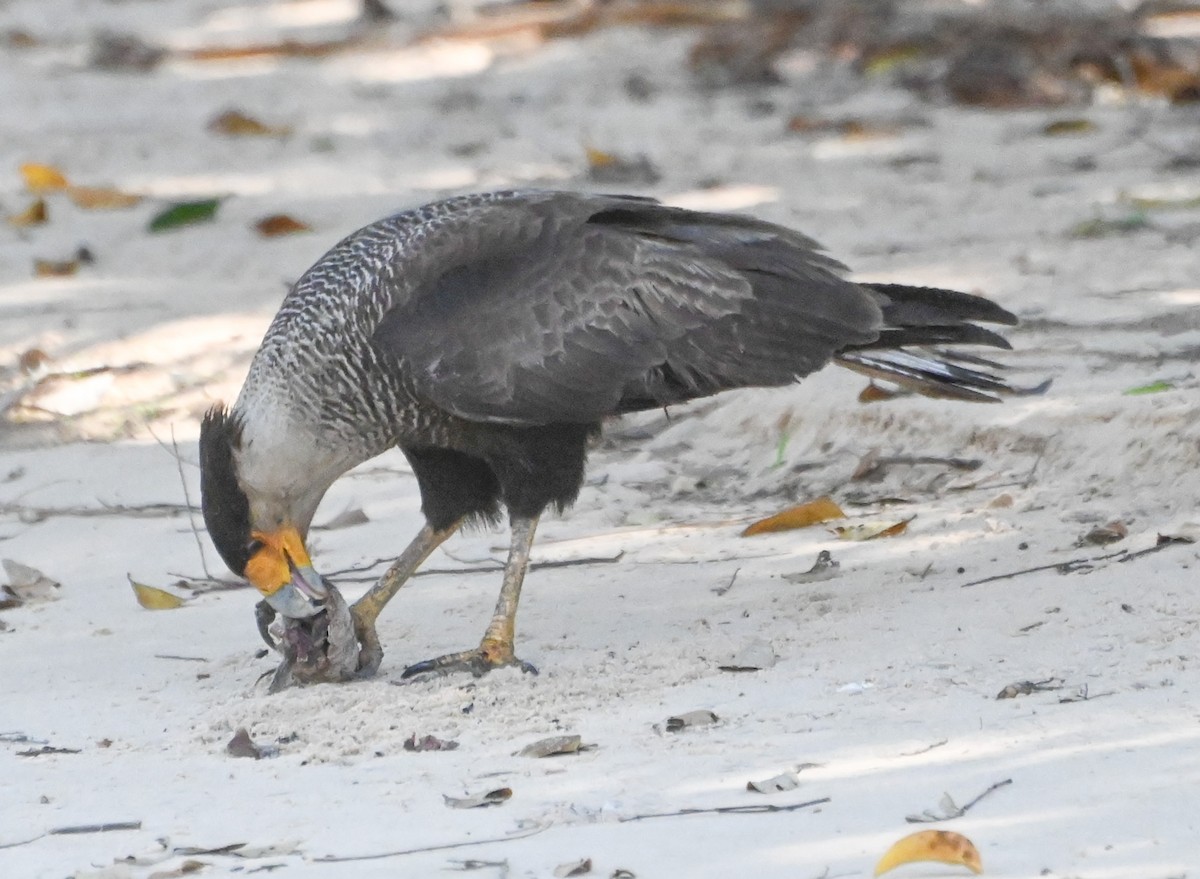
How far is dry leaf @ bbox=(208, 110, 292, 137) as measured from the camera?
10281 millimetres

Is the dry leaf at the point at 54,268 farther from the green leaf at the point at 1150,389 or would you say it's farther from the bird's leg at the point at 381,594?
the green leaf at the point at 1150,389

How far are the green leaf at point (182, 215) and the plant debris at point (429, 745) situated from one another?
491cm

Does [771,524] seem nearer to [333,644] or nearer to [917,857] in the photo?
[333,644]

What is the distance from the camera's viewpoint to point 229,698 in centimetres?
462

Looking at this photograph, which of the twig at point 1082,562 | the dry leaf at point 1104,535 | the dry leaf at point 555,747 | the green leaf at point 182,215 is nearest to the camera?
the dry leaf at point 555,747

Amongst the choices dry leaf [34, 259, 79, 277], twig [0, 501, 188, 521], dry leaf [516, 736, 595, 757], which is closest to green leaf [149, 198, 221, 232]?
dry leaf [34, 259, 79, 277]

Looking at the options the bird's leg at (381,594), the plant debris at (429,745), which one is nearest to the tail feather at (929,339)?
the bird's leg at (381,594)

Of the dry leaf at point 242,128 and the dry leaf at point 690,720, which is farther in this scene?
the dry leaf at point 242,128

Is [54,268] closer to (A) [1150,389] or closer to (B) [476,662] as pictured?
(B) [476,662]

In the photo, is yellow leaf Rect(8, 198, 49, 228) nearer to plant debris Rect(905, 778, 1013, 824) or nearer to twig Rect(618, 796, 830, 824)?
twig Rect(618, 796, 830, 824)

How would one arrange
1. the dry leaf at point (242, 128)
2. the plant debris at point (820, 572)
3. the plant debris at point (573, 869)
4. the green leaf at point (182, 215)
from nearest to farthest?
1. the plant debris at point (573, 869)
2. the plant debris at point (820, 572)
3. the green leaf at point (182, 215)
4. the dry leaf at point (242, 128)

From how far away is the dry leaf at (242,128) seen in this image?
10281 mm

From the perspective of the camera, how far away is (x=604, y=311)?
4902 millimetres

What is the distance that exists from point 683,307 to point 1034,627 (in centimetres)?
113
